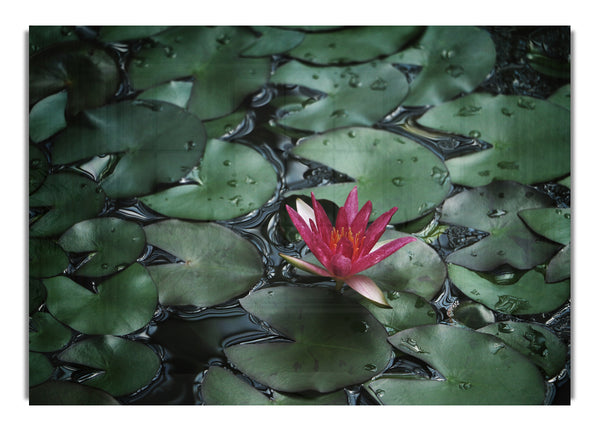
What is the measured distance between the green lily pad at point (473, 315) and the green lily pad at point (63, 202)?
969 millimetres

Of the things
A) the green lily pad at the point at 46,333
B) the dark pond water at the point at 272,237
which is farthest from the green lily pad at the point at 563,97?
the green lily pad at the point at 46,333

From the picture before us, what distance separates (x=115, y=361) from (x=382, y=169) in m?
0.84

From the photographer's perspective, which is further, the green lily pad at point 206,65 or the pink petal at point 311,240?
the green lily pad at point 206,65

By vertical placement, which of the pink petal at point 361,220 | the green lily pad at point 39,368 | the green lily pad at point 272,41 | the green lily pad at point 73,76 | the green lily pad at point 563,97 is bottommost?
the green lily pad at point 39,368

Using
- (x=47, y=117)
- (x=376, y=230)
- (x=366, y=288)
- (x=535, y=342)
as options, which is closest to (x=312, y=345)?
(x=366, y=288)

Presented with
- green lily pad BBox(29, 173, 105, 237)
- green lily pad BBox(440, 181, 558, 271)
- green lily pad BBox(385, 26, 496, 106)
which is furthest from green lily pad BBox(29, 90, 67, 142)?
green lily pad BBox(440, 181, 558, 271)

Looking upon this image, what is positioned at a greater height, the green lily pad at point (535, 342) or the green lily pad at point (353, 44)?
the green lily pad at point (353, 44)

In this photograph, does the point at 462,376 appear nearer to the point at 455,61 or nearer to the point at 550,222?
the point at 550,222

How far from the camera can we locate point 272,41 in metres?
1.29

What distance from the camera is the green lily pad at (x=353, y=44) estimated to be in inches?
50.8

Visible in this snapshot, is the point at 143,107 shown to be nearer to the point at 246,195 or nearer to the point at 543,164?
the point at 246,195

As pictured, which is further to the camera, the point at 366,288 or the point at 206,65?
the point at 206,65

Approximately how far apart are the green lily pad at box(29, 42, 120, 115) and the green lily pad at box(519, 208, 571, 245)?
3.77 feet

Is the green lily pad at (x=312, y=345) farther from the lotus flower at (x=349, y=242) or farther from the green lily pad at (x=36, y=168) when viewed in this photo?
the green lily pad at (x=36, y=168)
